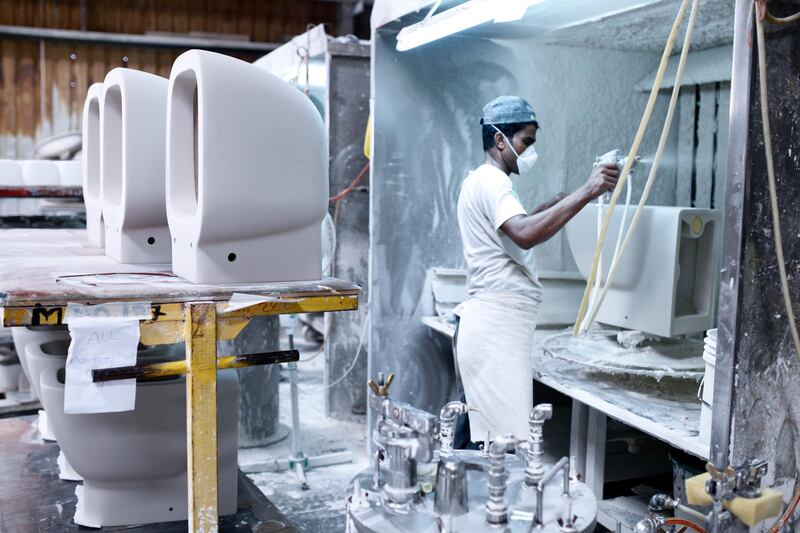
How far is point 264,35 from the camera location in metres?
8.77

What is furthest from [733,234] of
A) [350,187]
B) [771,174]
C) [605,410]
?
[350,187]

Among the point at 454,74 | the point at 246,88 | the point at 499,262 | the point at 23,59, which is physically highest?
the point at 23,59

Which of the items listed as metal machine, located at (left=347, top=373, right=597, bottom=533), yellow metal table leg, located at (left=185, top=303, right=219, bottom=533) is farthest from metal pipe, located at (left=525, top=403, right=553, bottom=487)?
yellow metal table leg, located at (left=185, top=303, right=219, bottom=533)

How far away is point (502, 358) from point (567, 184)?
4.20 feet

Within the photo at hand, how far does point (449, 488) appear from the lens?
62.3 inches

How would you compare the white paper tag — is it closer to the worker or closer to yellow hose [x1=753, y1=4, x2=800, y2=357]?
the worker

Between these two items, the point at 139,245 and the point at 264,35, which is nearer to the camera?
the point at 139,245

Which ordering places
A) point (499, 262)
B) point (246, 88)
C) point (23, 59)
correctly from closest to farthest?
point (246, 88)
point (499, 262)
point (23, 59)

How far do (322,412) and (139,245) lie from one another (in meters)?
2.27

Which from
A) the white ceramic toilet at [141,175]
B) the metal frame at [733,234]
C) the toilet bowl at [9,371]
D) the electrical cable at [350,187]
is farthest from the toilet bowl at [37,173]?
the metal frame at [733,234]

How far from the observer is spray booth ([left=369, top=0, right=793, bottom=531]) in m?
2.69

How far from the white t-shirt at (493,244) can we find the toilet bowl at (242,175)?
666 mm

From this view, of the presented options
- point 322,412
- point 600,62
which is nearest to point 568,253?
point 600,62

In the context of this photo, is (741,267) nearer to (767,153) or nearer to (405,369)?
(767,153)
